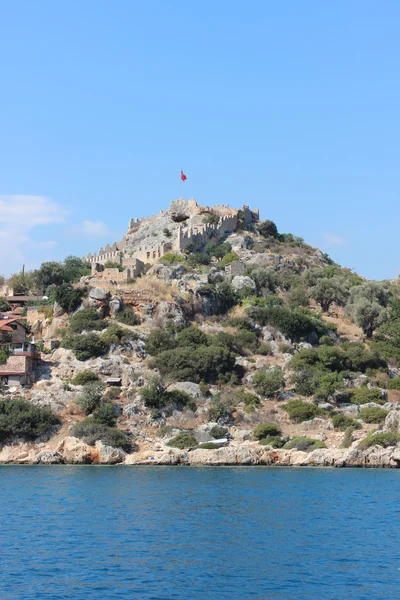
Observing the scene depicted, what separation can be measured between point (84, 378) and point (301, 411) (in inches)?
518

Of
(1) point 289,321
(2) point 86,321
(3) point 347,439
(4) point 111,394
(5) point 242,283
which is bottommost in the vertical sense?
(3) point 347,439

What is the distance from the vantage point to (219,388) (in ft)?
178

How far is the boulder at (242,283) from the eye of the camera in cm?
6931

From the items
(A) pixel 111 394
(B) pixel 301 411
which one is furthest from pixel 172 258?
(B) pixel 301 411

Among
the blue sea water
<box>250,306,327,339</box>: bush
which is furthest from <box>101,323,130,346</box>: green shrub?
the blue sea water

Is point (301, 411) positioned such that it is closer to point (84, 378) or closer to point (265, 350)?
point (265, 350)

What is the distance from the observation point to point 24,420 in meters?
46.8

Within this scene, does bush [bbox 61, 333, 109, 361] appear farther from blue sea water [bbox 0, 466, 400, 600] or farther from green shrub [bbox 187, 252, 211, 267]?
green shrub [bbox 187, 252, 211, 267]

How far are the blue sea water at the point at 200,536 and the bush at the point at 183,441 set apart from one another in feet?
19.0

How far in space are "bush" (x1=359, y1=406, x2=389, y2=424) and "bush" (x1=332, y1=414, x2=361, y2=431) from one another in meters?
0.92

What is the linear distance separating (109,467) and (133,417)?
6.59 meters

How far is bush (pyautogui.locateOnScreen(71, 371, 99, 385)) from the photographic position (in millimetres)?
52656

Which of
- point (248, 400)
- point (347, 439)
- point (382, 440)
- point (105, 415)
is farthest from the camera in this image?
point (248, 400)

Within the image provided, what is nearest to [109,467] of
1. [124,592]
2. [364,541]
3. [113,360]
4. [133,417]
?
[133,417]
